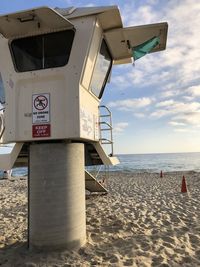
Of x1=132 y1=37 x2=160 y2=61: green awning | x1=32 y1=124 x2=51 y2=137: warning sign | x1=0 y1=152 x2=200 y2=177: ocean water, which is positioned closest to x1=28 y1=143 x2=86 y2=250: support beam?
x1=32 y1=124 x2=51 y2=137: warning sign

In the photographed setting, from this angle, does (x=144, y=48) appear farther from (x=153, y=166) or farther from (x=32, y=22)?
(x=153, y=166)

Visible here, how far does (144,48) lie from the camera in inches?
308

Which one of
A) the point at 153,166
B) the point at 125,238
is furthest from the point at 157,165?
the point at 125,238

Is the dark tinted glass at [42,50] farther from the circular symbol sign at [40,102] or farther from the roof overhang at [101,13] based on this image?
the circular symbol sign at [40,102]

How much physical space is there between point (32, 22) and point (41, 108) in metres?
1.65

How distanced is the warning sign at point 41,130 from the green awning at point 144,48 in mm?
3087

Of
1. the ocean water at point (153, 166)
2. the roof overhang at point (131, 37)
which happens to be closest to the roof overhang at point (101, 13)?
the roof overhang at point (131, 37)

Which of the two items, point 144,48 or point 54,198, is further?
point 144,48

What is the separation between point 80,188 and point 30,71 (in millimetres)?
2532

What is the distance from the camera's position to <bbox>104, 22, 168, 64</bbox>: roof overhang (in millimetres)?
7105

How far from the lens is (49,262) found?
5.82m

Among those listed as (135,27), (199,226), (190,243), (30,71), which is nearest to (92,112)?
(30,71)

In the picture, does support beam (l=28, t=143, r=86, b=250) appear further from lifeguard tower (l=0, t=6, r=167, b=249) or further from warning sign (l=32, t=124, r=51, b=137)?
warning sign (l=32, t=124, r=51, b=137)

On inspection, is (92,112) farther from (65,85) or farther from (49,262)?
(49,262)
